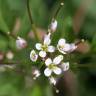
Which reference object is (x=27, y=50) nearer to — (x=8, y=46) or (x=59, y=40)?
(x=8, y=46)

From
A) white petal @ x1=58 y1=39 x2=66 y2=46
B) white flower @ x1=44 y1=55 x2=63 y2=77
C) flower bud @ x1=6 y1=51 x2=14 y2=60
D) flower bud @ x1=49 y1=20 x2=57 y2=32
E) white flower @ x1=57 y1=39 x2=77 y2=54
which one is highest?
flower bud @ x1=6 y1=51 x2=14 y2=60

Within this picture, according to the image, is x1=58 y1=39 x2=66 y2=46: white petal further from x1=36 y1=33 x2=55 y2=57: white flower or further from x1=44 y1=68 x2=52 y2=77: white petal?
x1=44 y1=68 x2=52 y2=77: white petal

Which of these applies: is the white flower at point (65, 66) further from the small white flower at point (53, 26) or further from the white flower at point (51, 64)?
the small white flower at point (53, 26)

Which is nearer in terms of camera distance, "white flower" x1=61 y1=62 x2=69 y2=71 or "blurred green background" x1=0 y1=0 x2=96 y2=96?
"white flower" x1=61 y1=62 x2=69 y2=71

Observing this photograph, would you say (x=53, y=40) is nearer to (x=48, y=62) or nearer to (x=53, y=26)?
(x=53, y=26)

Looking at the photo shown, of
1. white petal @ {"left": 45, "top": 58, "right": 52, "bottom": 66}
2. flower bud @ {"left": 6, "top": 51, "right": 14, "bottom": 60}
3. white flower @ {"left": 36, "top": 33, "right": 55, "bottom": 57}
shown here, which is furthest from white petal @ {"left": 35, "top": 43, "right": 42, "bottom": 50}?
flower bud @ {"left": 6, "top": 51, "right": 14, "bottom": 60}

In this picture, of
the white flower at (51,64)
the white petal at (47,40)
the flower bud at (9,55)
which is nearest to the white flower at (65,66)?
the white flower at (51,64)

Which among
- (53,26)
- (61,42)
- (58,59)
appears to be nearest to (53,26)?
(53,26)

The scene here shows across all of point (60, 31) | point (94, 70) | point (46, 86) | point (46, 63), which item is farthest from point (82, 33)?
point (46, 63)
